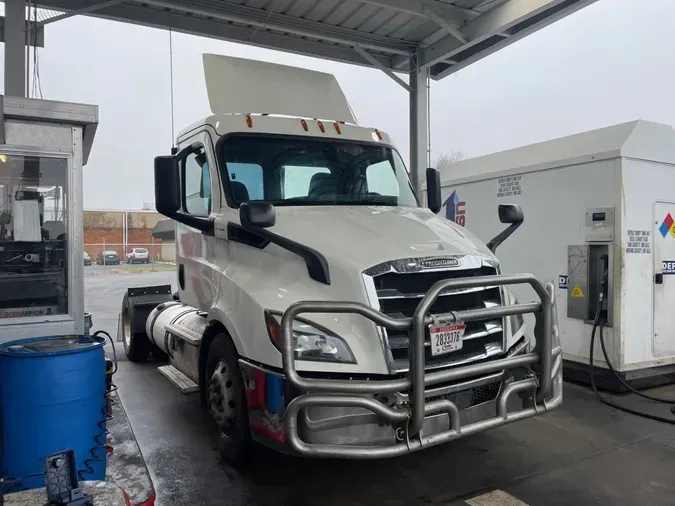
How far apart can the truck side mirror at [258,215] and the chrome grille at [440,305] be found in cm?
80

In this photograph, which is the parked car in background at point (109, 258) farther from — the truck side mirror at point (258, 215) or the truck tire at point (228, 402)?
the truck side mirror at point (258, 215)

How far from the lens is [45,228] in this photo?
13.1ft

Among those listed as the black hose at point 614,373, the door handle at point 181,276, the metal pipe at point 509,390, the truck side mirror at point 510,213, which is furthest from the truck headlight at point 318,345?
the black hose at point 614,373

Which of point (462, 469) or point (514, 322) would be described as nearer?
point (514, 322)

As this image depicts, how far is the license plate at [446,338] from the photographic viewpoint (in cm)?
309

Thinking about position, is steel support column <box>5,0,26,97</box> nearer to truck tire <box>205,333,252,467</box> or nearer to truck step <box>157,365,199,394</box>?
truck step <box>157,365,199,394</box>

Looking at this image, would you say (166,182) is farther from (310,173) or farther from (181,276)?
(181,276)

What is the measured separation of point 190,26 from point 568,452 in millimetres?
8195

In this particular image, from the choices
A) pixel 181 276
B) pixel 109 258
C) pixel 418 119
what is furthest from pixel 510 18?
pixel 109 258

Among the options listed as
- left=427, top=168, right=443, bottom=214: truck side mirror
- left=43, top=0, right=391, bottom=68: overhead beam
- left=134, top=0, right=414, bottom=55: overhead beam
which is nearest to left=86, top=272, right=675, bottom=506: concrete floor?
left=427, top=168, right=443, bottom=214: truck side mirror

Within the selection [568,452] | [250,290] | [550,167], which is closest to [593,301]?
[550,167]

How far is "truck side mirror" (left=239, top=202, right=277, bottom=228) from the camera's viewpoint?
134 inches

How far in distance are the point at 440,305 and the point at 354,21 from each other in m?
7.35

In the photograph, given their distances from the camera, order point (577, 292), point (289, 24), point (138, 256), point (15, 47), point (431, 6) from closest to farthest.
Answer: point (577, 292) < point (15, 47) < point (431, 6) < point (289, 24) < point (138, 256)
